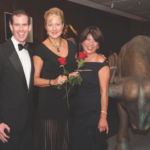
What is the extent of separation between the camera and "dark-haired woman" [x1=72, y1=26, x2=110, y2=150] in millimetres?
1928

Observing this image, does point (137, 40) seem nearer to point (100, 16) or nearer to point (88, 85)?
point (88, 85)

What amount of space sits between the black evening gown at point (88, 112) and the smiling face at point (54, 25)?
365 mm

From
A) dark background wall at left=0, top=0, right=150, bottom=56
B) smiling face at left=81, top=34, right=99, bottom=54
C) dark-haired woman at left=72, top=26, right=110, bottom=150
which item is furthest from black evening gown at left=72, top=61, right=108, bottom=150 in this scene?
dark background wall at left=0, top=0, right=150, bottom=56

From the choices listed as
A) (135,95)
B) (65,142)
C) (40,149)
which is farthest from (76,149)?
(135,95)

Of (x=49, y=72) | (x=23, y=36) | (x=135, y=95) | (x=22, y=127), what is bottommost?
(x=22, y=127)

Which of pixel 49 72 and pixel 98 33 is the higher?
pixel 98 33

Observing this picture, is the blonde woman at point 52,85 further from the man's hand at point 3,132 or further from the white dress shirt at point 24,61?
the man's hand at point 3,132

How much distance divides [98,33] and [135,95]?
61 cm

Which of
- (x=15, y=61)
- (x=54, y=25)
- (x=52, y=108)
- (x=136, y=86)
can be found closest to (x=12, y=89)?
(x=15, y=61)

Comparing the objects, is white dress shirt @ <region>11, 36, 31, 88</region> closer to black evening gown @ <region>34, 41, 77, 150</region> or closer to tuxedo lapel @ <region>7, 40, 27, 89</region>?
tuxedo lapel @ <region>7, 40, 27, 89</region>

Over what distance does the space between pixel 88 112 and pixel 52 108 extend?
1.03ft

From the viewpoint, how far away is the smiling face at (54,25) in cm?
181

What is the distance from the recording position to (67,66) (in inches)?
74.9

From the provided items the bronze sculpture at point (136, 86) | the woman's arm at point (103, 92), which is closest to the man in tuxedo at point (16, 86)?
the woman's arm at point (103, 92)
